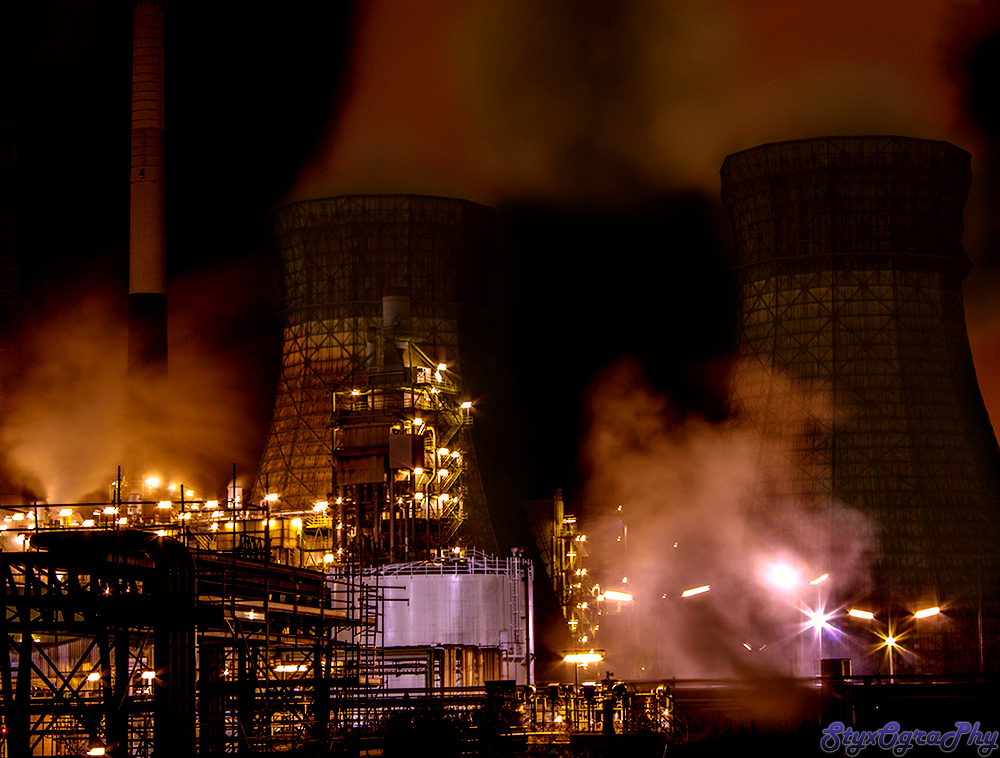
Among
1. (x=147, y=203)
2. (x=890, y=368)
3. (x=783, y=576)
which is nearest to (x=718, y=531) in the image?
(x=783, y=576)

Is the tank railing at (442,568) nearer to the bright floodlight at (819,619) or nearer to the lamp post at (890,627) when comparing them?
the bright floodlight at (819,619)

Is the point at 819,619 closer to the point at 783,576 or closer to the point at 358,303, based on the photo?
the point at 783,576

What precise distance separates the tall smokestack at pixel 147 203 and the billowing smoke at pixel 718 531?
75.8 feet

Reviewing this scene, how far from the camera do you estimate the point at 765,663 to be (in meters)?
59.4

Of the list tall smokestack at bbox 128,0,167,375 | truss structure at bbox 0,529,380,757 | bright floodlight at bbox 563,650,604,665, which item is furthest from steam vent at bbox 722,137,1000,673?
truss structure at bbox 0,529,380,757

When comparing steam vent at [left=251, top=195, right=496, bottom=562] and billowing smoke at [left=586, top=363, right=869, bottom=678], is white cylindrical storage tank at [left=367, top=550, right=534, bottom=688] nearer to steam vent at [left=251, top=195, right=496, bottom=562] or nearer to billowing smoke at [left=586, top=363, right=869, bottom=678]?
steam vent at [left=251, top=195, right=496, bottom=562]

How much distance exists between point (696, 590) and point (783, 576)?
4116mm

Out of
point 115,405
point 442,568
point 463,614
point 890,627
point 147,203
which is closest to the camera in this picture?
point 463,614

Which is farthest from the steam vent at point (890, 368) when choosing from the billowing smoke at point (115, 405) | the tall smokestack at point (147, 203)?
the billowing smoke at point (115, 405)

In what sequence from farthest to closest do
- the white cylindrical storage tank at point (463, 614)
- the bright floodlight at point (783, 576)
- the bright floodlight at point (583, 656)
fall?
1. the bright floodlight at point (783, 576)
2. the bright floodlight at point (583, 656)
3. the white cylindrical storage tank at point (463, 614)

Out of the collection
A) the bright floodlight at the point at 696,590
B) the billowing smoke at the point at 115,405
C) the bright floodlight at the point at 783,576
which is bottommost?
the bright floodlight at the point at 696,590

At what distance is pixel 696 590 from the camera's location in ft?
205

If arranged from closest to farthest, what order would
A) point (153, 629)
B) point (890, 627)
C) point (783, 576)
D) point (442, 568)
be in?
point (153, 629)
point (442, 568)
point (890, 627)
point (783, 576)

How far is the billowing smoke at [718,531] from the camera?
59.1 m
